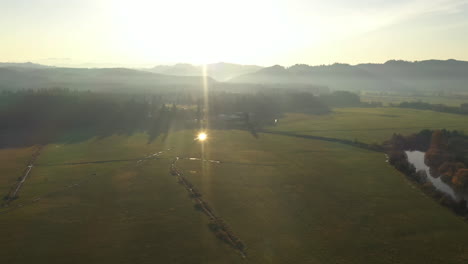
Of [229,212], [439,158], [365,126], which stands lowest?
[229,212]

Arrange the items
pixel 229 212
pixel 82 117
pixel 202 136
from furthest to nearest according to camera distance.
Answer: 1. pixel 82 117
2. pixel 202 136
3. pixel 229 212

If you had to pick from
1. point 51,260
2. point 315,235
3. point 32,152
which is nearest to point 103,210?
point 51,260

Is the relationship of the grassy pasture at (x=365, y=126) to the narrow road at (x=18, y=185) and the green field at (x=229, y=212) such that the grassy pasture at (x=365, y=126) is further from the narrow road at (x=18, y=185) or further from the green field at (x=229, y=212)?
the narrow road at (x=18, y=185)

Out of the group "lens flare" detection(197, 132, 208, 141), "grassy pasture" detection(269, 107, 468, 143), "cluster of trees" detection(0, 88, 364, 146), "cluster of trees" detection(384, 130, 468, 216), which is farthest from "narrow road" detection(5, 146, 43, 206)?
"grassy pasture" detection(269, 107, 468, 143)

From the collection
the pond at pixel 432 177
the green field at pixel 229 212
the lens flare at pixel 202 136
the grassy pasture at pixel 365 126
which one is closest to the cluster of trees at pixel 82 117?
the lens flare at pixel 202 136

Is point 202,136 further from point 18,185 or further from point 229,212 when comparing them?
point 229,212

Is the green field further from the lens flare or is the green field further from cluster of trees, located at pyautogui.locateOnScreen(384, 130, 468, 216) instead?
the lens flare

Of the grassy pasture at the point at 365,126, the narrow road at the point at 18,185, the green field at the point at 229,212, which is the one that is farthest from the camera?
the grassy pasture at the point at 365,126

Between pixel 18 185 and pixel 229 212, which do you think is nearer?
pixel 229 212

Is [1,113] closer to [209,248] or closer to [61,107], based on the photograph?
[61,107]

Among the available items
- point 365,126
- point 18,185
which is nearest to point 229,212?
point 18,185
